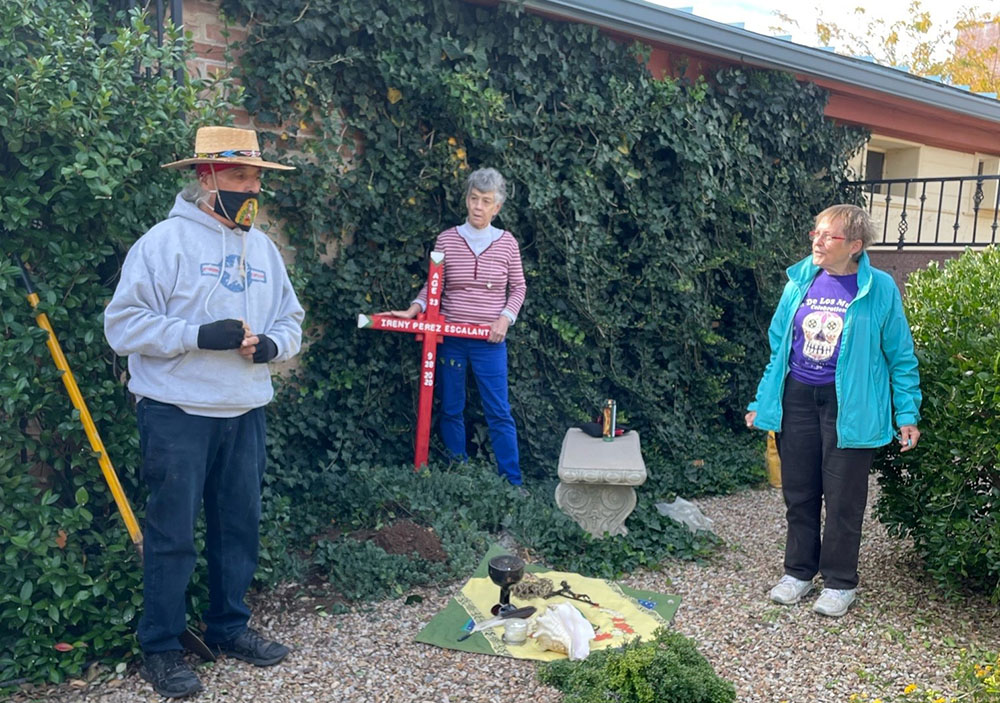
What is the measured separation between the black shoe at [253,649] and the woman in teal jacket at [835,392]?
7.88ft

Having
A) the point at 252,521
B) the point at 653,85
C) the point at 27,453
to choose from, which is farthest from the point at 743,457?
the point at 27,453

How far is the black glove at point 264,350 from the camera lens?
3.24m

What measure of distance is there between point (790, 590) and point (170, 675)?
287 cm

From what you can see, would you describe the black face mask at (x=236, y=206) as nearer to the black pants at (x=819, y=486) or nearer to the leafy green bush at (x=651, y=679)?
the leafy green bush at (x=651, y=679)

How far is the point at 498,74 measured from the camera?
227 inches

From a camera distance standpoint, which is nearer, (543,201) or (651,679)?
(651,679)

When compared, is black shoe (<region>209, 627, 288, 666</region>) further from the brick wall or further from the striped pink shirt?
the brick wall

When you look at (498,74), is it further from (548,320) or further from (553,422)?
(553,422)

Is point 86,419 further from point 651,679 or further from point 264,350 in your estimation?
point 651,679

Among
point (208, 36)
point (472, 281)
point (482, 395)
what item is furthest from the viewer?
point (482, 395)

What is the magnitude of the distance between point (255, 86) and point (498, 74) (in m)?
1.68

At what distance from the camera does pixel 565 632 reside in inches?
142

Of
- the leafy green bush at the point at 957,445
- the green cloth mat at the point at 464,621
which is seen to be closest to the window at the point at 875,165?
the leafy green bush at the point at 957,445

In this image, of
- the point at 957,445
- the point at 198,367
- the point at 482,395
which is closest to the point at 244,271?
the point at 198,367
